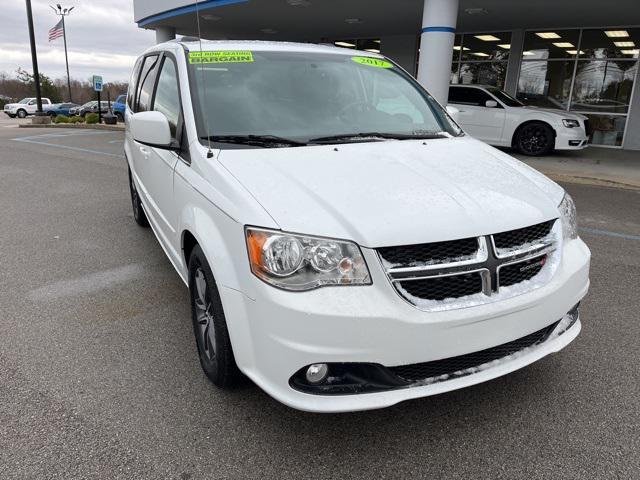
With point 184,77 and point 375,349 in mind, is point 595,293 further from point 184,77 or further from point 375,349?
point 184,77

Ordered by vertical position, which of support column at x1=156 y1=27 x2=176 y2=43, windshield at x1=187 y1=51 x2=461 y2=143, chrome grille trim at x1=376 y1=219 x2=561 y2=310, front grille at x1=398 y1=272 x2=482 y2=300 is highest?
support column at x1=156 y1=27 x2=176 y2=43

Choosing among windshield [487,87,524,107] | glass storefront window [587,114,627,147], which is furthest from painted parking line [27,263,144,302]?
glass storefront window [587,114,627,147]

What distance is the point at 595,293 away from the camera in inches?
162

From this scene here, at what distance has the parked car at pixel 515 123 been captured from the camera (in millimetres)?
11844

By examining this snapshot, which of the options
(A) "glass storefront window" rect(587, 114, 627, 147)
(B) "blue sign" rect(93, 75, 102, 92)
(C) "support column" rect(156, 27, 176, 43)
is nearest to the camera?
(A) "glass storefront window" rect(587, 114, 627, 147)

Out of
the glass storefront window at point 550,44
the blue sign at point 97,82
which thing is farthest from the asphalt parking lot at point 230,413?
the blue sign at point 97,82

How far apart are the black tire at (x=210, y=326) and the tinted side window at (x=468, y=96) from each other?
11.5m

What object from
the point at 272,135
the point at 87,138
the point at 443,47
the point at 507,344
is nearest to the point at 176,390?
the point at 272,135

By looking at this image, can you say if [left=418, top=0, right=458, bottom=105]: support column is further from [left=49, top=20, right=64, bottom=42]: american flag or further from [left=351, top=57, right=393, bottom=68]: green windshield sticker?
[left=49, top=20, right=64, bottom=42]: american flag

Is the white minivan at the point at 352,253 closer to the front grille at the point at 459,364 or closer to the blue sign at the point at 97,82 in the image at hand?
the front grille at the point at 459,364

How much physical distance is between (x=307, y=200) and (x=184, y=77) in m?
1.52

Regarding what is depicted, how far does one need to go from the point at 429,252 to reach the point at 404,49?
18.1m

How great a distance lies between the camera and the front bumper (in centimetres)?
201

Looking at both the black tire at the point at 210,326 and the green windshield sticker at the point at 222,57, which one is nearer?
the black tire at the point at 210,326
